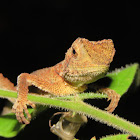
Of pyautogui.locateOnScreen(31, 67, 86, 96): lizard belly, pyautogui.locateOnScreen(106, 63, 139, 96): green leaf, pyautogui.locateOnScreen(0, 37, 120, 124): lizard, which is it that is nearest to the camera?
pyautogui.locateOnScreen(0, 37, 120, 124): lizard

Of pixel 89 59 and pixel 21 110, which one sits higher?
pixel 89 59

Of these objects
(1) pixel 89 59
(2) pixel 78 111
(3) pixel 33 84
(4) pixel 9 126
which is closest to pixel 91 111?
(2) pixel 78 111

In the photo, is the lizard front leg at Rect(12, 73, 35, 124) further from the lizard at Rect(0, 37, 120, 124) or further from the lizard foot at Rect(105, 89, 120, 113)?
the lizard foot at Rect(105, 89, 120, 113)

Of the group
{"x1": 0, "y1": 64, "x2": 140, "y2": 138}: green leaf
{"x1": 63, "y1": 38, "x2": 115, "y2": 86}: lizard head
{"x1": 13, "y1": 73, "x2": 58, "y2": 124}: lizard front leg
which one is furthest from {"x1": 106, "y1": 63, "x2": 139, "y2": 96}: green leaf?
{"x1": 13, "y1": 73, "x2": 58, "y2": 124}: lizard front leg

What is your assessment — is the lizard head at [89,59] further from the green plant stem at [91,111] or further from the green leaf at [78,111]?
the green plant stem at [91,111]

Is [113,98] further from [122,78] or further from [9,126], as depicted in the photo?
[9,126]

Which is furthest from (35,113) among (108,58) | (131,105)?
(131,105)
